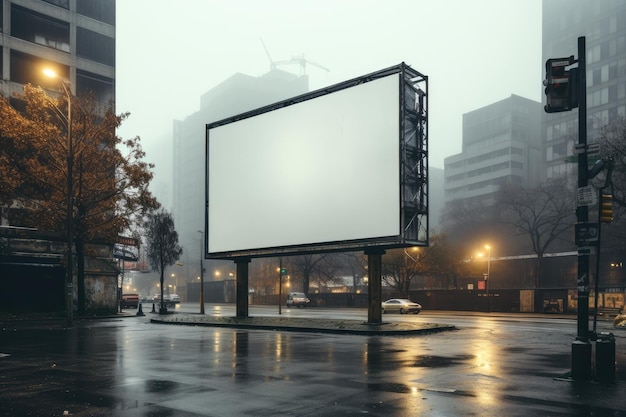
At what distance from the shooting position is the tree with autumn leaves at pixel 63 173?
35.8m

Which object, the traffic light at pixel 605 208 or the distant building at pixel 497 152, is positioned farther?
the distant building at pixel 497 152

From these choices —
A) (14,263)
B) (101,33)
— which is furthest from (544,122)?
(14,263)

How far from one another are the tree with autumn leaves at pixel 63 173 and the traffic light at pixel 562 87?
27.5 m

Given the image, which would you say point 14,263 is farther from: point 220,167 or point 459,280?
point 459,280

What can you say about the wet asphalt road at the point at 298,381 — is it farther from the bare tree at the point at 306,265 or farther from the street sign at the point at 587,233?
the bare tree at the point at 306,265

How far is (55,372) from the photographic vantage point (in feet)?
41.4

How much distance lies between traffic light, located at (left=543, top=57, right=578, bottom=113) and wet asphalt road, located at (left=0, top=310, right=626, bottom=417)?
584 centimetres

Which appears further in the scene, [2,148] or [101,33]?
[101,33]

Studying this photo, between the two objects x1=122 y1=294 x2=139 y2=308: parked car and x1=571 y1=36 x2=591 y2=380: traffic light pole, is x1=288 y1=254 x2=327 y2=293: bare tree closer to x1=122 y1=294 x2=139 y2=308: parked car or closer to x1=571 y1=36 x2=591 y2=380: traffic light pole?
x1=122 y1=294 x2=139 y2=308: parked car

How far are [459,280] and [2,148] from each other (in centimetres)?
7043

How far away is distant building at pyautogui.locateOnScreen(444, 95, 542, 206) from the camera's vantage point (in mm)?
148500

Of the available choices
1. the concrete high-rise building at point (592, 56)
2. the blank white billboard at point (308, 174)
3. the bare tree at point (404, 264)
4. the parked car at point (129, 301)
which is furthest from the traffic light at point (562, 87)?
the concrete high-rise building at point (592, 56)

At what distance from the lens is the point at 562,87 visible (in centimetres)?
1250

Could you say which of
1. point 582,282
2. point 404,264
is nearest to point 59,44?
point 404,264
